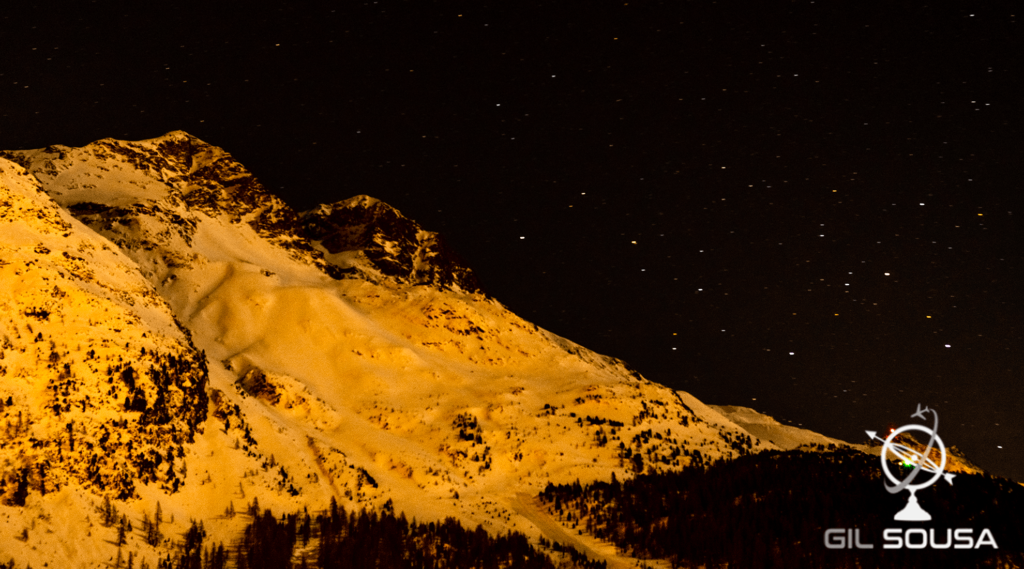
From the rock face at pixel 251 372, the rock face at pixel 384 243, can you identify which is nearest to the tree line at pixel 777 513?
the rock face at pixel 251 372

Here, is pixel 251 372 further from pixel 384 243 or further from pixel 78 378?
pixel 384 243

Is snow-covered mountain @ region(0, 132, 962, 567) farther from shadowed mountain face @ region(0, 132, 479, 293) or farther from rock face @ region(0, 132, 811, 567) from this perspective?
shadowed mountain face @ region(0, 132, 479, 293)

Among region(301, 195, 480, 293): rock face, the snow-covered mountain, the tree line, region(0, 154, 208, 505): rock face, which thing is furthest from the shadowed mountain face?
the tree line

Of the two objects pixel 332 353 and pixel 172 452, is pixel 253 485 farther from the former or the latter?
pixel 332 353

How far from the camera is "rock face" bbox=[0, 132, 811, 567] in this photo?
125 ft

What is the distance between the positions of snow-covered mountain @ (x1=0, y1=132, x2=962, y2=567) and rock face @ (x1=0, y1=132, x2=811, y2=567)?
0.64ft

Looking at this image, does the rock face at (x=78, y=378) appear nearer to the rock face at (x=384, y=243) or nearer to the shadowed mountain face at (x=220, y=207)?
the shadowed mountain face at (x=220, y=207)

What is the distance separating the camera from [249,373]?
236 feet

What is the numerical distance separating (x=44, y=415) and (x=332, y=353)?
4883cm

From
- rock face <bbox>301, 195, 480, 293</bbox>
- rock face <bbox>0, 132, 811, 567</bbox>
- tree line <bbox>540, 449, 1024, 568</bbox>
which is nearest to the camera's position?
rock face <bbox>0, 132, 811, 567</bbox>

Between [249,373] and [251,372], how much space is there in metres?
0.20

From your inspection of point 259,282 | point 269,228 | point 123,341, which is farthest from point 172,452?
point 269,228

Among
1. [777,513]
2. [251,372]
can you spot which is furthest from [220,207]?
[777,513]

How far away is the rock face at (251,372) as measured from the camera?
38250 mm
